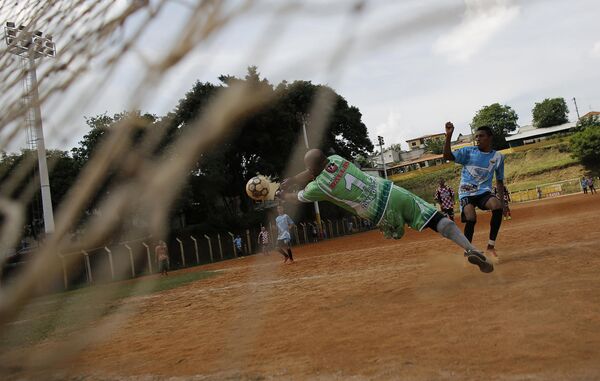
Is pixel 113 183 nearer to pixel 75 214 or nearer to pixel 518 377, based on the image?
pixel 75 214

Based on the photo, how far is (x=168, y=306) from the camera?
26.4ft

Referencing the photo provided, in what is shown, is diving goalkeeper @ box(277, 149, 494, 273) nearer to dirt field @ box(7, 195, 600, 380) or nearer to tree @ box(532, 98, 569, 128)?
dirt field @ box(7, 195, 600, 380)

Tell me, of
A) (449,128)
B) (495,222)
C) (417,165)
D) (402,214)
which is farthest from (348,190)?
(417,165)

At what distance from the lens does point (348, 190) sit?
16.1ft

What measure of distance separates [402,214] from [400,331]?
67.8 inches

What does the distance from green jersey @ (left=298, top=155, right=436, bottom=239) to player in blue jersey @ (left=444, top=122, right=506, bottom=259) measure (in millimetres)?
1472

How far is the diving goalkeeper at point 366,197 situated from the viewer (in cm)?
487

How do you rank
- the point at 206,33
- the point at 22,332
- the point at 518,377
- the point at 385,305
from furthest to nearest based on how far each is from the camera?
the point at 22,332 → the point at 385,305 → the point at 518,377 → the point at 206,33

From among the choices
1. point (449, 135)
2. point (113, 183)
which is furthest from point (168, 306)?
point (113, 183)

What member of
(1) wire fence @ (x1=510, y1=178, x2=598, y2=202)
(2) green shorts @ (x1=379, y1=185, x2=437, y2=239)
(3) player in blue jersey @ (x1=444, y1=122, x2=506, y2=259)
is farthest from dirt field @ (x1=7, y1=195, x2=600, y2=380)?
(1) wire fence @ (x1=510, y1=178, x2=598, y2=202)

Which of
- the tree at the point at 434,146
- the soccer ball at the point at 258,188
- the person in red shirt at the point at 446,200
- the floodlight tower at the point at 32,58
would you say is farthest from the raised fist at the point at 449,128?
the tree at the point at 434,146

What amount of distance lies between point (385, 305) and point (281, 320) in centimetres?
102

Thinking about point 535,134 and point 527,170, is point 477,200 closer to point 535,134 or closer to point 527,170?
point 527,170

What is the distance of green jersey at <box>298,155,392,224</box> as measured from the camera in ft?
16.0
